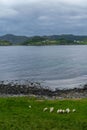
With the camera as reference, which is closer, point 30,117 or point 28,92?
point 30,117

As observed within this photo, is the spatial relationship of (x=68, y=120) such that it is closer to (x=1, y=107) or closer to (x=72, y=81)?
(x=1, y=107)

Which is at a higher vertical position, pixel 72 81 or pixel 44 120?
pixel 44 120

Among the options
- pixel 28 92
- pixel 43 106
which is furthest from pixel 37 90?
pixel 43 106

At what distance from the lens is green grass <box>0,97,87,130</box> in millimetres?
31325

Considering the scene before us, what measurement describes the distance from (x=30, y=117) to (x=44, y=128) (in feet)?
16.9

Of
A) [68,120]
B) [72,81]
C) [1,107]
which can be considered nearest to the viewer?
[68,120]

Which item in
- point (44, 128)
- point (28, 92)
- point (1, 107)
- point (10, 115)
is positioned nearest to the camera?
point (44, 128)

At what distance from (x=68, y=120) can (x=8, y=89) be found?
51.6 meters

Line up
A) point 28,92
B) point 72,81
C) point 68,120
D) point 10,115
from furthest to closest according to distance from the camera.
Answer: point 72,81 < point 28,92 < point 10,115 < point 68,120

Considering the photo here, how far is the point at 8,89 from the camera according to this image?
84.1m

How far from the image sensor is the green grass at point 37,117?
31325 mm

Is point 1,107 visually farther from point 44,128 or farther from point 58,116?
point 44,128

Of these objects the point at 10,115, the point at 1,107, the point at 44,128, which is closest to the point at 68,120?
the point at 44,128

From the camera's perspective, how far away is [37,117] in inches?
1407
